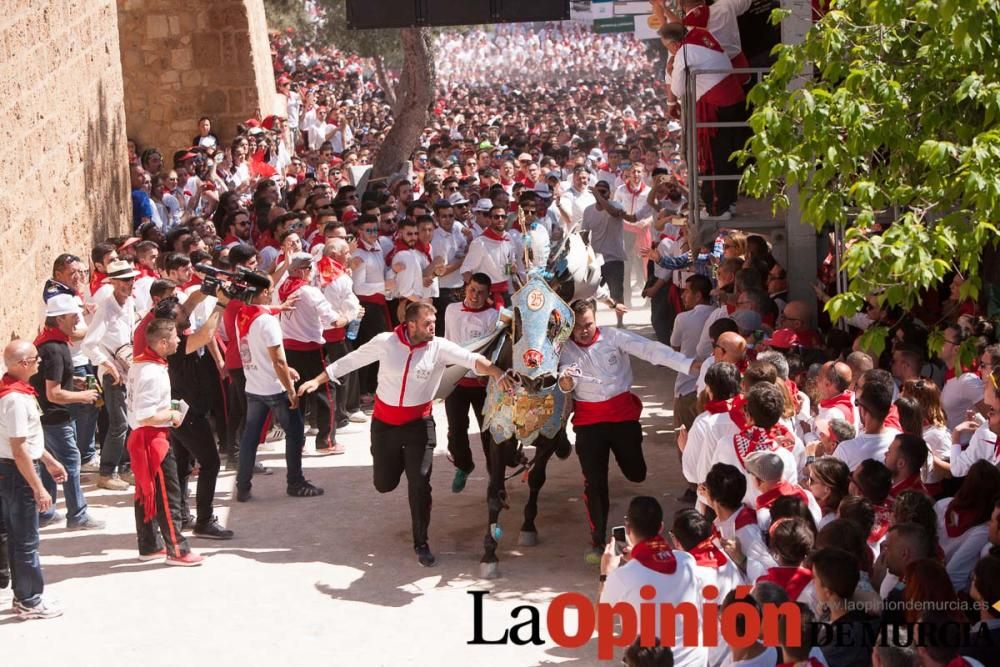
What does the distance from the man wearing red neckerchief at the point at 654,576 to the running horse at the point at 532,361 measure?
284 centimetres

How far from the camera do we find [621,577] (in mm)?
6090

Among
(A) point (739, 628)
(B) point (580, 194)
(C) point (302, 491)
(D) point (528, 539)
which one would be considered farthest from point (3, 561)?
(B) point (580, 194)

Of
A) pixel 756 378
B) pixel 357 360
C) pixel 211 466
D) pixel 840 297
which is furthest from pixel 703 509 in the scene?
pixel 211 466

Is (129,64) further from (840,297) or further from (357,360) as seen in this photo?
(840,297)

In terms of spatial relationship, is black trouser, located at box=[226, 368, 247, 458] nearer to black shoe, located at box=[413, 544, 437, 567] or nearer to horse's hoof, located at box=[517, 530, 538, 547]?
black shoe, located at box=[413, 544, 437, 567]

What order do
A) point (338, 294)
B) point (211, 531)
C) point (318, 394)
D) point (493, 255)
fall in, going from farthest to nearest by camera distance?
1. point (493, 255)
2. point (338, 294)
3. point (318, 394)
4. point (211, 531)

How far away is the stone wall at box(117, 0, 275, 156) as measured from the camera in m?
20.5

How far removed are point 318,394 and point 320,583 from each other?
334cm

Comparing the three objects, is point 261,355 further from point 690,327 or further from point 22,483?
point 690,327

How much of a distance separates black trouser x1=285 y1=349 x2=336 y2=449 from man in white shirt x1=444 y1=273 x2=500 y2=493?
154cm

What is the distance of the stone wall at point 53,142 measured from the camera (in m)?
12.1

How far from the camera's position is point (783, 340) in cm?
963

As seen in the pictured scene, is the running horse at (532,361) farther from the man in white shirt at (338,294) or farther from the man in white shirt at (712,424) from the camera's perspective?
the man in white shirt at (338,294)

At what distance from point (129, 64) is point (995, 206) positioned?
16.2 meters
